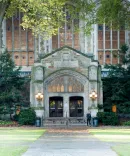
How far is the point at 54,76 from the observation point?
45469mm

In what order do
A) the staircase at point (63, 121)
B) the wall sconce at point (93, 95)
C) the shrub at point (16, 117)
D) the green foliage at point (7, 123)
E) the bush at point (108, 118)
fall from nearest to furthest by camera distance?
the green foliage at point (7, 123) < the bush at point (108, 118) < the staircase at point (63, 121) < the wall sconce at point (93, 95) < the shrub at point (16, 117)

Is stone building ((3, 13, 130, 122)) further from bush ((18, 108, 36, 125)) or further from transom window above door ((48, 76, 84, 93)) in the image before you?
bush ((18, 108, 36, 125))

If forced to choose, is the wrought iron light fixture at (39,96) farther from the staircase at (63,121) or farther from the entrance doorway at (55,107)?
the entrance doorway at (55,107)

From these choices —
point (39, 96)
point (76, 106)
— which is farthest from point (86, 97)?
point (39, 96)

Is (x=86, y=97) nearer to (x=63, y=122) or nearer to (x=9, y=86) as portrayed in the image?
(x=63, y=122)

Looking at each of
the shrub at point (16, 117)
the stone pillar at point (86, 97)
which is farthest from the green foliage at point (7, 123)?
the stone pillar at point (86, 97)

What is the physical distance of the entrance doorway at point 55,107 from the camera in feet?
152

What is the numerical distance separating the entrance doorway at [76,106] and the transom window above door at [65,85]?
1.06 metres

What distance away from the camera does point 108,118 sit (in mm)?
42750

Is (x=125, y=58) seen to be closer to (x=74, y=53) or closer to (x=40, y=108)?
→ (x=74, y=53)

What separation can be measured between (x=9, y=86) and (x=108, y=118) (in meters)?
9.17

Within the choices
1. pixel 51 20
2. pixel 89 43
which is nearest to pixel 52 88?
pixel 89 43

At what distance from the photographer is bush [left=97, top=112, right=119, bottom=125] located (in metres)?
42.6

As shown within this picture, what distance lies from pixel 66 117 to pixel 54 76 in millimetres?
3681
